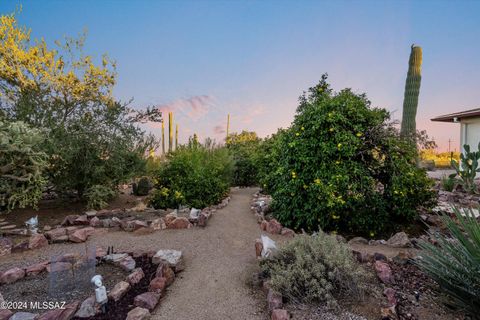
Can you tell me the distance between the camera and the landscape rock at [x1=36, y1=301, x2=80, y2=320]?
196cm

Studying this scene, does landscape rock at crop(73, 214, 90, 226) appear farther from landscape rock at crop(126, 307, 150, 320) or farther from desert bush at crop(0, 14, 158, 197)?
landscape rock at crop(126, 307, 150, 320)

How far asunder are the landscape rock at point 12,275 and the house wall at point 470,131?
42.6ft

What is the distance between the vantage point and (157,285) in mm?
2389

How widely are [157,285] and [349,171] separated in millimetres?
2826

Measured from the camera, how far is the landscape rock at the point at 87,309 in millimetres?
2045

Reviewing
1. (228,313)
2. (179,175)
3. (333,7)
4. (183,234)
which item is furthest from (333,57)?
(228,313)

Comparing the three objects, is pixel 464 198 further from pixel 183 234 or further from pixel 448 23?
pixel 183 234

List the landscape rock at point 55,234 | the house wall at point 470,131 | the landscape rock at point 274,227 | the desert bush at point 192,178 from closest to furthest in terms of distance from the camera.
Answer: the landscape rock at point 55,234 → the landscape rock at point 274,227 → the desert bush at point 192,178 → the house wall at point 470,131

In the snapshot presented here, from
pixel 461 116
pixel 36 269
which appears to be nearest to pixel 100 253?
pixel 36 269

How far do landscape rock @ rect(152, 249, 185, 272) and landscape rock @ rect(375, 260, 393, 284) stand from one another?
6.19 feet

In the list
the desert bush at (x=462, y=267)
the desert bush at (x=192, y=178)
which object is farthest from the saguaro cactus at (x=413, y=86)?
the desert bush at (x=462, y=267)

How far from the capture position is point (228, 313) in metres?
2.14

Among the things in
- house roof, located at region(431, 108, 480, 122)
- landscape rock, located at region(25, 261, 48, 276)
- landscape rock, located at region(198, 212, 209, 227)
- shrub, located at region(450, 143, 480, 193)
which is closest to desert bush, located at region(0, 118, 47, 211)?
landscape rock, located at region(25, 261, 48, 276)

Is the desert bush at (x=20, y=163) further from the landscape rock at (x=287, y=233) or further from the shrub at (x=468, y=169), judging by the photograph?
the shrub at (x=468, y=169)
